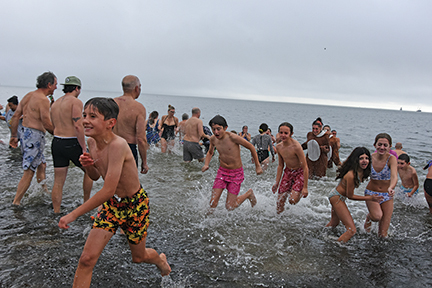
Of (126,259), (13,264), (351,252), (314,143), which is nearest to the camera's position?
(13,264)

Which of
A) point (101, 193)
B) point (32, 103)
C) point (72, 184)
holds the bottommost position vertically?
point (72, 184)

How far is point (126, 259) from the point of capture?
395cm

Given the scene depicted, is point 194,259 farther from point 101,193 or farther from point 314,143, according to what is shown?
point 314,143

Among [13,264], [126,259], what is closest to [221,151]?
[126,259]

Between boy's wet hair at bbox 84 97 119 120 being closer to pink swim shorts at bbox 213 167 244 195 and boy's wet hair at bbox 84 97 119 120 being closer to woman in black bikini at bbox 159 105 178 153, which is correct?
pink swim shorts at bbox 213 167 244 195

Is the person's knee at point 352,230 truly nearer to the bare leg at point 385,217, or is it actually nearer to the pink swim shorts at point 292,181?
the bare leg at point 385,217

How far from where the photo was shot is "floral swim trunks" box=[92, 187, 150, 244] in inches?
112

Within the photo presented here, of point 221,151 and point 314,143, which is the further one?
point 314,143

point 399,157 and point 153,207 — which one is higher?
point 399,157

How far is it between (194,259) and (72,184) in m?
4.47

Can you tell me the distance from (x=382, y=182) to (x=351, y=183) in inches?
30.1

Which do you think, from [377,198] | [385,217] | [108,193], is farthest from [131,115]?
[385,217]

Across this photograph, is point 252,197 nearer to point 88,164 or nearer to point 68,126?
point 68,126

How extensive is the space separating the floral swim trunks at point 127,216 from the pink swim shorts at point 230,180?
2707 millimetres
